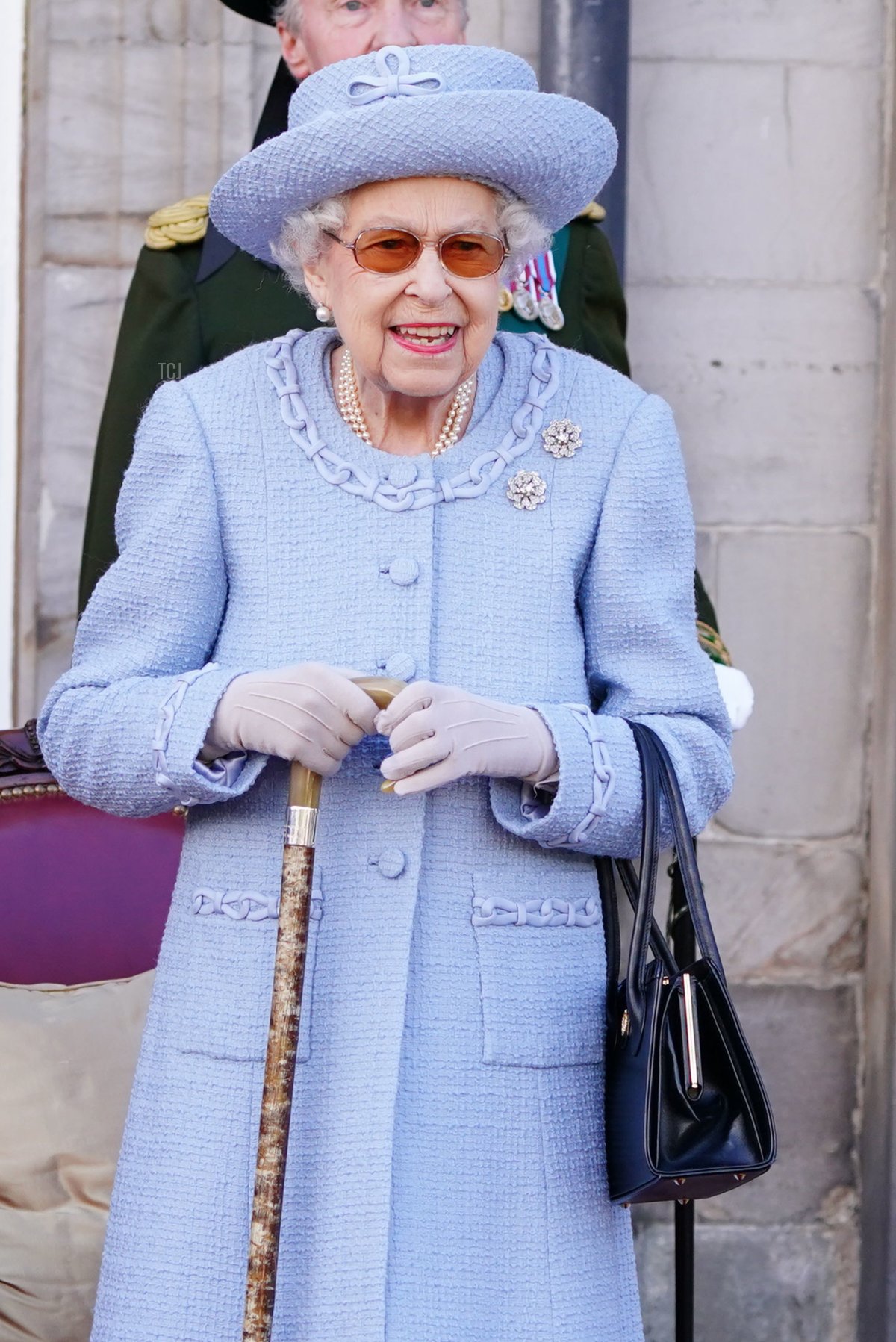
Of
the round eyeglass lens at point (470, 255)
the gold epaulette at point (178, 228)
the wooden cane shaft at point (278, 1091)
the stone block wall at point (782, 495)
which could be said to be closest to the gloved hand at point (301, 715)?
the wooden cane shaft at point (278, 1091)

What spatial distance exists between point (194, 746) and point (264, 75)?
7.22 feet

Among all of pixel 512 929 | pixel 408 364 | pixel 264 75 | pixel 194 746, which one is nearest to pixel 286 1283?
pixel 512 929

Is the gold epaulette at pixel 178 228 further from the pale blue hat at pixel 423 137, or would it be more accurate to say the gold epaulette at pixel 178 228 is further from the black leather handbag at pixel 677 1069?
the black leather handbag at pixel 677 1069

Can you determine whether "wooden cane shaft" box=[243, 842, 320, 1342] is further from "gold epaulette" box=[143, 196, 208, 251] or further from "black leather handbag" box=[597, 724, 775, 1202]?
"gold epaulette" box=[143, 196, 208, 251]

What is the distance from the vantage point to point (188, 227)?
3.21 m

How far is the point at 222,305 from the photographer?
3.17 metres

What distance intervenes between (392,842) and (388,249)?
0.63m

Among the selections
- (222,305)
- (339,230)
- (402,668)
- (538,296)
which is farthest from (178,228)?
(402,668)

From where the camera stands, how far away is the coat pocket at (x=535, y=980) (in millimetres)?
2029

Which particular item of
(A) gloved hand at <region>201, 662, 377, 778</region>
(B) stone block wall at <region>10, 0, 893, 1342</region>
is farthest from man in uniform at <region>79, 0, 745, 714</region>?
(A) gloved hand at <region>201, 662, 377, 778</region>

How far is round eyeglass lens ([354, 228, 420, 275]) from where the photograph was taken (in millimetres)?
2033

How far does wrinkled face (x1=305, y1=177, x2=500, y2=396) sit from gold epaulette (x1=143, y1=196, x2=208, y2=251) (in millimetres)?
1175

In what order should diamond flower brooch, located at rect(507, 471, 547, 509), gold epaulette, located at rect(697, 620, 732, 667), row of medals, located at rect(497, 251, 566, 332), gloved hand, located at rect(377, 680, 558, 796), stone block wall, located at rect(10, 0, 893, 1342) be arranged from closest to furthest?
gloved hand, located at rect(377, 680, 558, 796), diamond flower brooch, located at rect(507, 471, 547, 509), gold epaulette, located at rect(697, 620, 732, 667), row of medals, located at rect(497, 251, 566, 332), stone block wall, located at rect(10, 0, 893, 1342)

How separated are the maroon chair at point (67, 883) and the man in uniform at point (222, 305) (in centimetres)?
35
